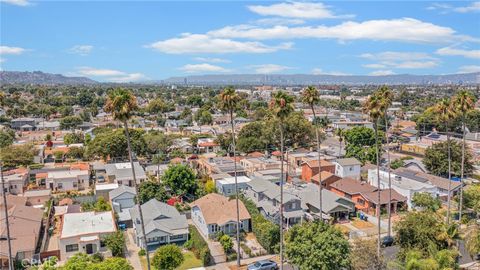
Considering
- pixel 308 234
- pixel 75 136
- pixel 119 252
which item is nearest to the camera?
pixel 308 234

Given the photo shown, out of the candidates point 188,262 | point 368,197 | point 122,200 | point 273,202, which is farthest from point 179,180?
point 368,197

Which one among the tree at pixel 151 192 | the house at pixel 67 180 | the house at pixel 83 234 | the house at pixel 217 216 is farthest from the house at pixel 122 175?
the house at pixel 217 216

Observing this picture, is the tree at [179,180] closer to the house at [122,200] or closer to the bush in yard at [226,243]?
the house at [122,200]

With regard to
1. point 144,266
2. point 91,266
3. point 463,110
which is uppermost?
point 463,110

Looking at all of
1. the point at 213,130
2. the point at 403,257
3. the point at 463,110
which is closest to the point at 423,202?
the point at 463,110

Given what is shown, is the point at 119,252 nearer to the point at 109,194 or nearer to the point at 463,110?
the point at 109,194

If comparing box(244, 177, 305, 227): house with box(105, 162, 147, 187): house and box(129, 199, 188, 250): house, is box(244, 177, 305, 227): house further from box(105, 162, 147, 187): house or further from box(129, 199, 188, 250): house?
box(105, 162, 147, 187): house
